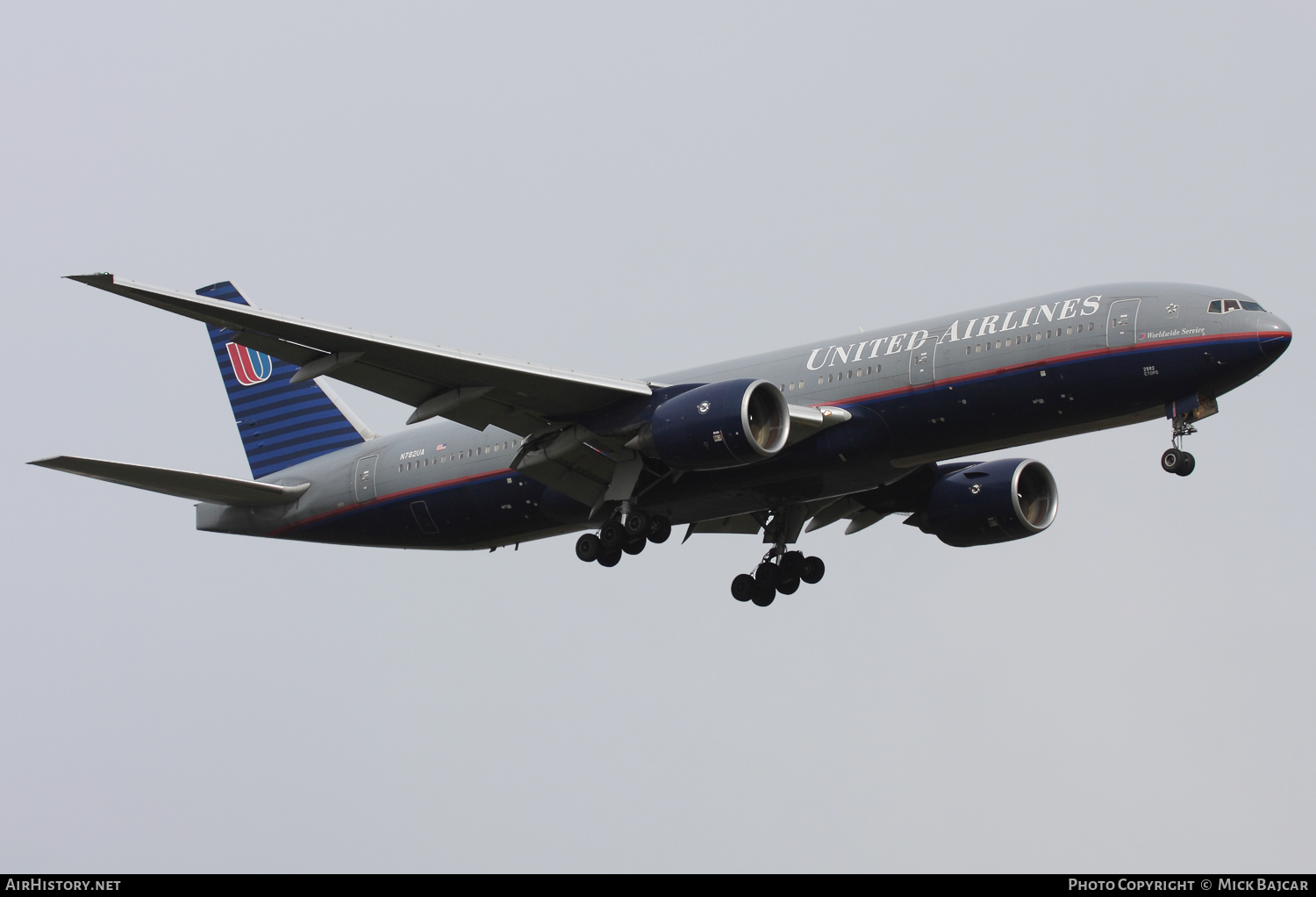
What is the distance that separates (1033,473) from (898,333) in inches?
274

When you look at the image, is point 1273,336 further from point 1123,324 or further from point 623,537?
point 623,537

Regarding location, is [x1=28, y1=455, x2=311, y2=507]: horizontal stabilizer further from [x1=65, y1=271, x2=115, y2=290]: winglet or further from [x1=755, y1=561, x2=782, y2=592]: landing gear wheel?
[x1=755, y1=561, x2=782, y2=592]: landing gear wheel

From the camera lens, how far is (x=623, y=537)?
34.5 metres

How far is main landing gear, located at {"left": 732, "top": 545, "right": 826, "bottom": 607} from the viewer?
38844 mm

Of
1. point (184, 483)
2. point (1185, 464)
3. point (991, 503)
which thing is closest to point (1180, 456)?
point (1185, 464)

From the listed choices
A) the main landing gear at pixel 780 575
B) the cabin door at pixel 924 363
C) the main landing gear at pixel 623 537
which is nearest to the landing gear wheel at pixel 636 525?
the main landing gear at pixel 623 537

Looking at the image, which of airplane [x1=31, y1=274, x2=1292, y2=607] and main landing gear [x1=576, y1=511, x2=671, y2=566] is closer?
airplane [x1=31, y1=274, x2=1292, y2=607]

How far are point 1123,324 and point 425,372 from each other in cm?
1332

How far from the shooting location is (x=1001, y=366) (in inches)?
1224

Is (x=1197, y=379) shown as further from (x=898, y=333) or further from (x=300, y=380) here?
(x=300, y=380)

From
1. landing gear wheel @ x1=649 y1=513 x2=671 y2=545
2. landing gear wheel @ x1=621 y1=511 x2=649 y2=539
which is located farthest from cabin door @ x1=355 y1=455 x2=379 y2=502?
landing gear wheel @ x1=649 y1=513 x2=671 y2=545

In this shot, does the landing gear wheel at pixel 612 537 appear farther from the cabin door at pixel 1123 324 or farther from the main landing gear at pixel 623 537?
the cabin door at pixel 1123 324

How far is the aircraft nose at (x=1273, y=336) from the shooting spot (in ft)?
97.9

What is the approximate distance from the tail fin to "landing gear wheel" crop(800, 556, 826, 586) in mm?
11379
